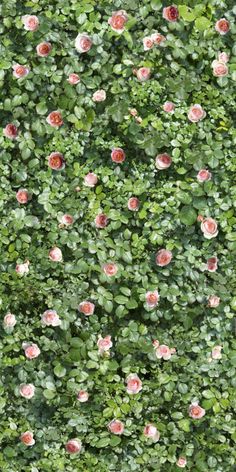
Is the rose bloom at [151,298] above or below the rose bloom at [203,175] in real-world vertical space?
below

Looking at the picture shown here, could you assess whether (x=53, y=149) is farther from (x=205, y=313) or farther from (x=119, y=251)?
Answer: (x=205, y=313)

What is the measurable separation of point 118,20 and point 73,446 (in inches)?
60.1

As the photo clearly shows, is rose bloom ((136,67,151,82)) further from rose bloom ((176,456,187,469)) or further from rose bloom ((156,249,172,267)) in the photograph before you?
rose bloom ((176,456,187,469))

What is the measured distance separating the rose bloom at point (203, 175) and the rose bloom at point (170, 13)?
0.54 meters

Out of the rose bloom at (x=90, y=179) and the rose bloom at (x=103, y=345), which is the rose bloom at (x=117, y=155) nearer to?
the rose bloom at (x=90, y=179)

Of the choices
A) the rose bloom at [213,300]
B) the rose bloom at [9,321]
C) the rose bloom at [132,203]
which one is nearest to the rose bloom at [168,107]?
the rose bloom at [132,203]

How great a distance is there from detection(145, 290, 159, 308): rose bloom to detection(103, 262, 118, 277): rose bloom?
144 mm

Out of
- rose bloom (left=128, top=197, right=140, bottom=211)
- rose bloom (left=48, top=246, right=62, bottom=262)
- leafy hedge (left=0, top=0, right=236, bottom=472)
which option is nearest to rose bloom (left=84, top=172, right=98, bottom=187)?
leafy hedge (left=0, top=0, right=236, bottom=472)

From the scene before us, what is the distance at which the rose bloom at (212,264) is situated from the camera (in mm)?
2744

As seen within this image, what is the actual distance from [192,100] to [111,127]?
0.30m

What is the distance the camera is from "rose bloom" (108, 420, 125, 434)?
2.74m

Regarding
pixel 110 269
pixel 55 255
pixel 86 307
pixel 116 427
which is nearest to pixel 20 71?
pixel 55 255

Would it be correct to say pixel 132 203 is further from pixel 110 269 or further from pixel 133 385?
pixel 133 385

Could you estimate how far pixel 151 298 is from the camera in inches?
106
